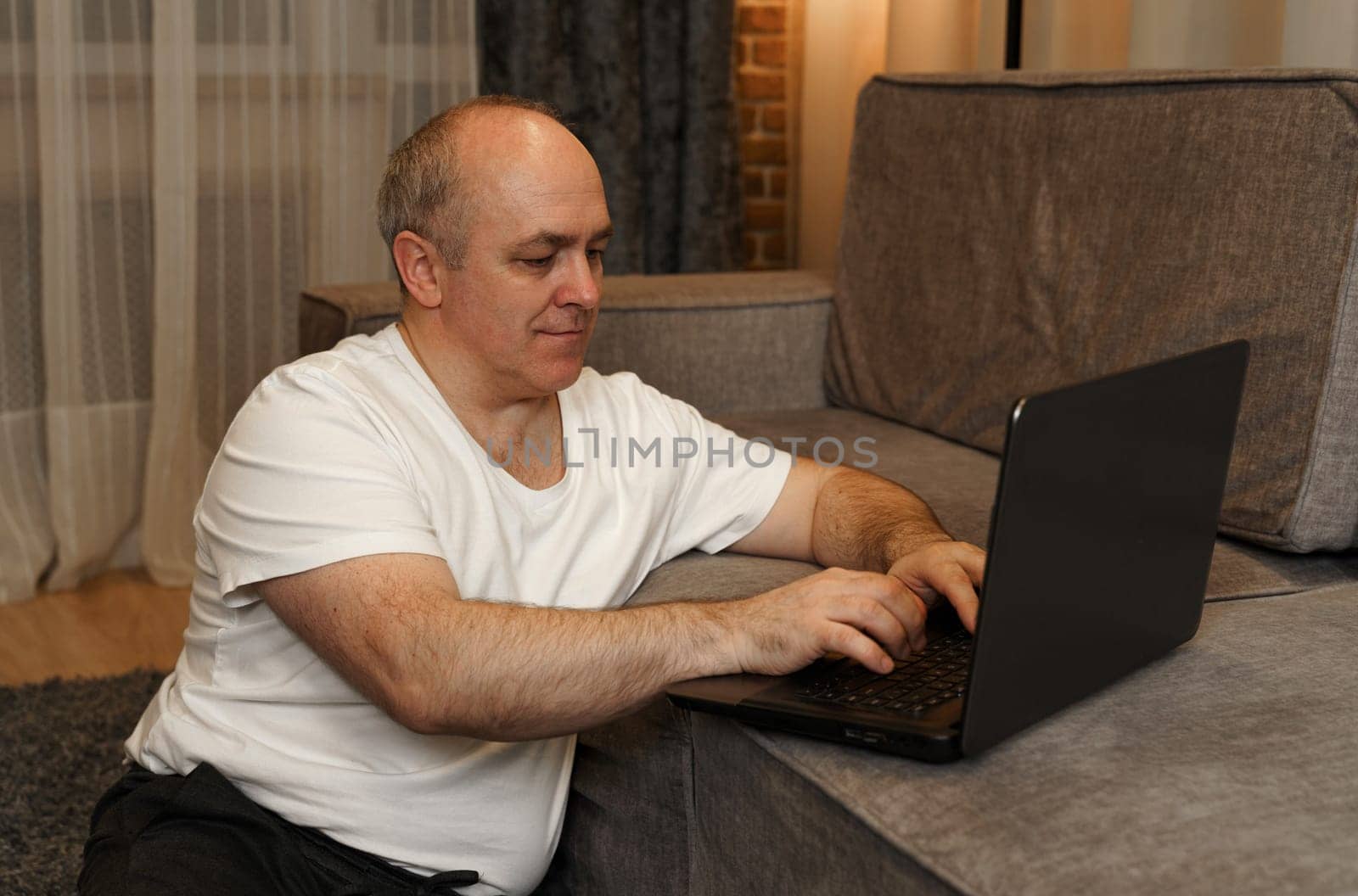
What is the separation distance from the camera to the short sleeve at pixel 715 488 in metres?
1.55

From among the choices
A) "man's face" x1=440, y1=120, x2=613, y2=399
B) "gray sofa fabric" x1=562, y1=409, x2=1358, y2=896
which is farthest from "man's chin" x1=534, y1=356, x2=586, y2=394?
"gray sofa fabric" x1=562, y1=409, x2=1358, y2=896

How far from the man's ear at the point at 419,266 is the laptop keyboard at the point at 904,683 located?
567mm

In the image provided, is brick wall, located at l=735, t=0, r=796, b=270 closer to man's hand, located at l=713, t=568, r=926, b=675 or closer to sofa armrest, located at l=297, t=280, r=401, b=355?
sofa armrest, located at l=297, t=280, r=401, b=355

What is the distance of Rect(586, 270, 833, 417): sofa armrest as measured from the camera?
2.30 metres

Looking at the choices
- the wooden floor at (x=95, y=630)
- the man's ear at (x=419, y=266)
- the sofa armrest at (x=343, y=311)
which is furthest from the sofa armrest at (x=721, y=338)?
the wooden floor at (x=95, y=630)

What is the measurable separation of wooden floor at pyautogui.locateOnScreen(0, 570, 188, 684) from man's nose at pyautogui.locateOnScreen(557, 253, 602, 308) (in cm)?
145

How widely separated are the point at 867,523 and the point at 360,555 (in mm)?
576

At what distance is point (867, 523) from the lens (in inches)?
58.4

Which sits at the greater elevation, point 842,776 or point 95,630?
point 842,776

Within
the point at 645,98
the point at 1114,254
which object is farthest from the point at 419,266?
the point at 645,98

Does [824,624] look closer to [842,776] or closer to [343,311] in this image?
[842,776]

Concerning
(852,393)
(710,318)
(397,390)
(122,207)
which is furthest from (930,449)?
(122,207)

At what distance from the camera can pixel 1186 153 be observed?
1.71 m

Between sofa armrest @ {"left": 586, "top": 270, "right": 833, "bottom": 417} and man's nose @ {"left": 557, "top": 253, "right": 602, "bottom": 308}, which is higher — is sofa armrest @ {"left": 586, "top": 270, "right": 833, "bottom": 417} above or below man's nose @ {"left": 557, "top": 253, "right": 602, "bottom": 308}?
below
